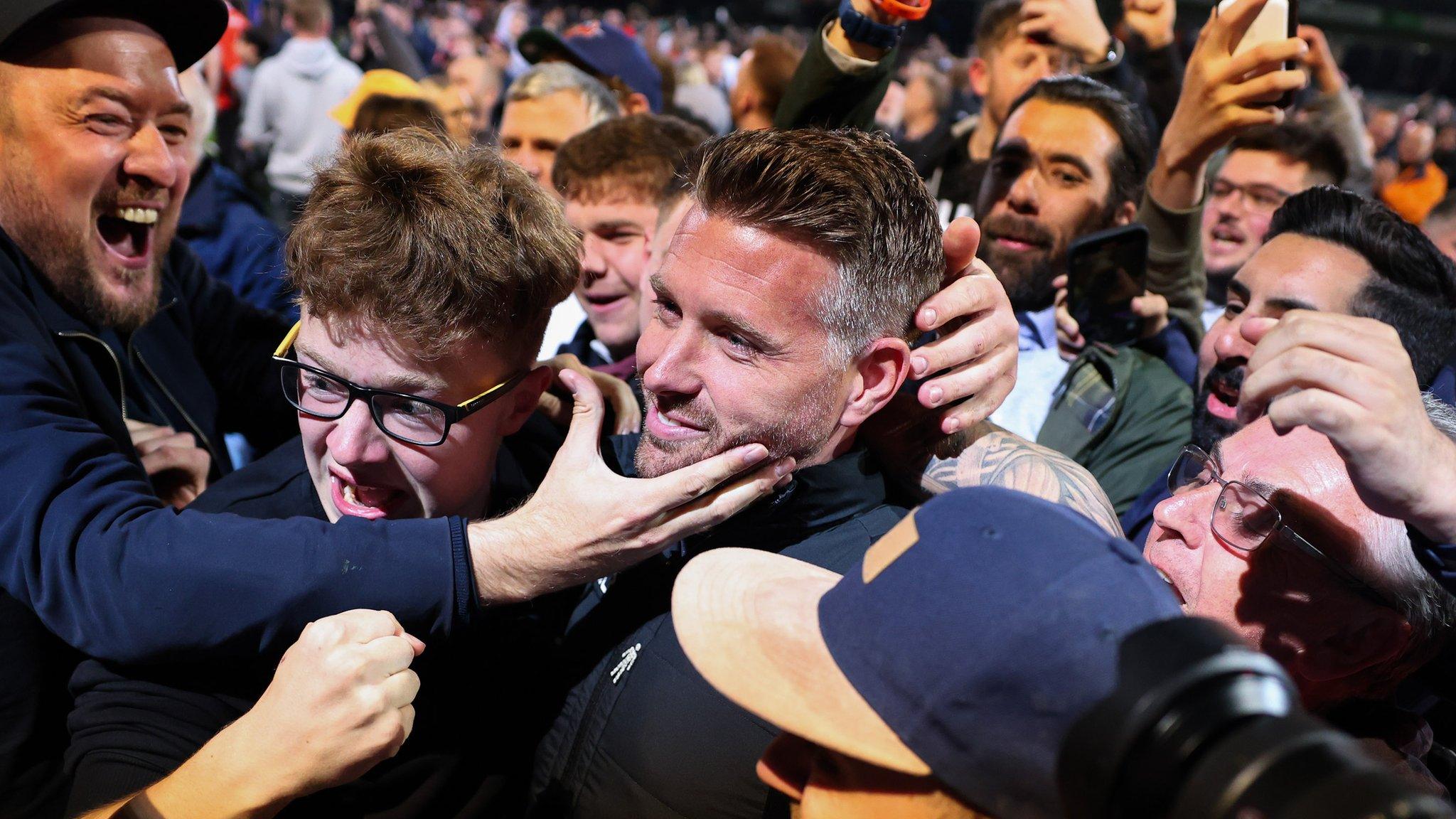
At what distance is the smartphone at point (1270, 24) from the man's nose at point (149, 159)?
292 cm

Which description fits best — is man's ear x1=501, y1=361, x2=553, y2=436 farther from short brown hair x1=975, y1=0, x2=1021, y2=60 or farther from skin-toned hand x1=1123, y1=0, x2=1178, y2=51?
short brown hair x1=975, y1=0, x2=1021, y2=60

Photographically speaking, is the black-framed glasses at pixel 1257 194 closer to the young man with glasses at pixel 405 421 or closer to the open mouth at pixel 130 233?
the young man with glasses at pixel 405 421

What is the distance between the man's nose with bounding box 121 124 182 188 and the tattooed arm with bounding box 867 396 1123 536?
6.31ft

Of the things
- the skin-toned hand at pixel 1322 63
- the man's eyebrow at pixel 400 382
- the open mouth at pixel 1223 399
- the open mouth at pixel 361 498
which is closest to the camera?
the man's eyebrow at pixel 400 382

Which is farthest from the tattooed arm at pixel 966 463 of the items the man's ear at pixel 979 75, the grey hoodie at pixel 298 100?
the grey hoodie at pixel 298 100

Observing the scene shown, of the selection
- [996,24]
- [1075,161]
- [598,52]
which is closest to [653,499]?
[1075,161]

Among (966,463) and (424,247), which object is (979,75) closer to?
(966,463)

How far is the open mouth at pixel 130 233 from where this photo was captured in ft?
9.11

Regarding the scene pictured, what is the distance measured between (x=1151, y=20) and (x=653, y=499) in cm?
383

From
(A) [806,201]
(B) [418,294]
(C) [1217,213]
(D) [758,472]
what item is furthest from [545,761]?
(C) [1217,213]

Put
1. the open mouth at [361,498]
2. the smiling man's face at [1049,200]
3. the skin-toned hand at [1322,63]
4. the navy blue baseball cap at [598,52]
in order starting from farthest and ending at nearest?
the navy blue baseball cap at [598,52] < the skin-toned hand at [1322,63] < the smiling man's face at [1049,200] < the open mouth at [361,498]

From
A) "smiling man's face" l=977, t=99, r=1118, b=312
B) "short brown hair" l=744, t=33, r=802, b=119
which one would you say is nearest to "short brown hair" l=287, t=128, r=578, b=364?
"smiling man's face" l=977, t=99, r=1118, b=312

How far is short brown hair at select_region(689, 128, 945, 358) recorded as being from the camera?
2.08 metres

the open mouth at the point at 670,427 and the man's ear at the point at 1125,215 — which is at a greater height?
the open mouth at the point at 670,427
